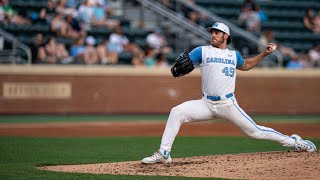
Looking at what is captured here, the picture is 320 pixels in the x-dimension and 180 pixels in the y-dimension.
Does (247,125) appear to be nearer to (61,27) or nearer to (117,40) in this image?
(61,27)

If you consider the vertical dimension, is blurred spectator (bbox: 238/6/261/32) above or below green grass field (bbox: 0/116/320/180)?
above

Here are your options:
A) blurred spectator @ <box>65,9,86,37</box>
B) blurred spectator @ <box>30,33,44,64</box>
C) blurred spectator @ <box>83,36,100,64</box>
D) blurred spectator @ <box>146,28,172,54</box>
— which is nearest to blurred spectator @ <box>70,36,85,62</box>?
blurred spectator @ <box>83,36,100,64</box>

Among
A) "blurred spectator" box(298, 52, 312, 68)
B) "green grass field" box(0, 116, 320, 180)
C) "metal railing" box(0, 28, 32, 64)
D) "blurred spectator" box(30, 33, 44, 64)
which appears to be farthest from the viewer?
"blurred spectator" box(298, 52, 312, 68)

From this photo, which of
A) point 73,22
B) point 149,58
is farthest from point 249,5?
point 73,22

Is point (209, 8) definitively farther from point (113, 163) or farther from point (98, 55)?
point (113, 163)

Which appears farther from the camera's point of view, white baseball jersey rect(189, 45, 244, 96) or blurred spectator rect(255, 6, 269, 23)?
blurred spectator rect(255, 6, 269, 23)

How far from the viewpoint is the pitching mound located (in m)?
7.97

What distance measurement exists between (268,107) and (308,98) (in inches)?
63.6

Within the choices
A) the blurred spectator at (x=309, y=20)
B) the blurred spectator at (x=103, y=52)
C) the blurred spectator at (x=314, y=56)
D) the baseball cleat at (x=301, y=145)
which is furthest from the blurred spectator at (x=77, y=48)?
the baseball cleat at (x=301, y=145)

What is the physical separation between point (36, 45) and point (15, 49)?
67cm

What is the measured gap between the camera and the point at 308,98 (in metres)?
24.3

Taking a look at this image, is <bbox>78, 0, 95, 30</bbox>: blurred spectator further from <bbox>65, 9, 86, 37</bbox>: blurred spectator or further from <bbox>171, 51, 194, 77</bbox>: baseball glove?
<bbox>171, 51, 194, 77</bbox>: baseball glove

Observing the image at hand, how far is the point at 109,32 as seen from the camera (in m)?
21.9

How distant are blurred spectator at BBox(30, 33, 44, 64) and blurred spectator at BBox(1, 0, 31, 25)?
96 centimetres
